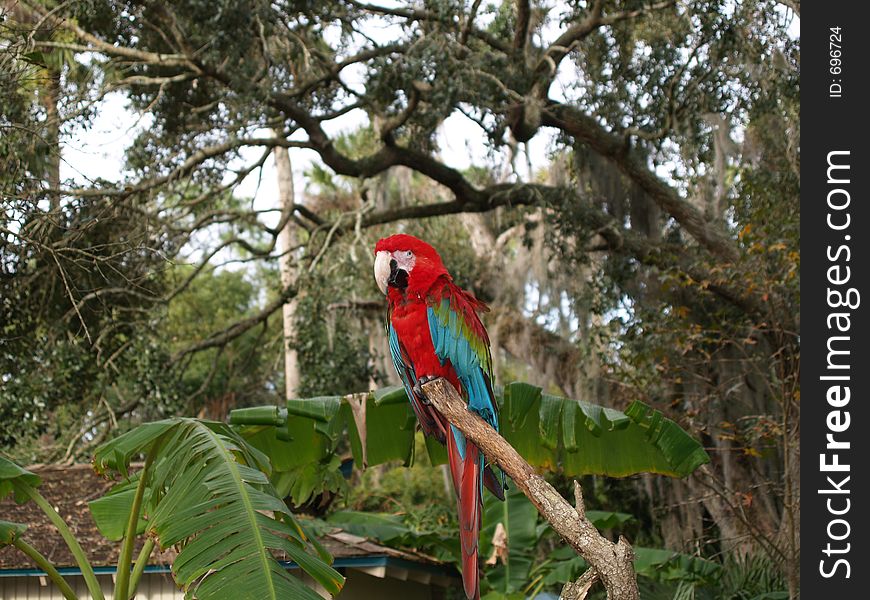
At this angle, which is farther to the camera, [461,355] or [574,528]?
[461,355]

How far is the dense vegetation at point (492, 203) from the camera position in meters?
8.29

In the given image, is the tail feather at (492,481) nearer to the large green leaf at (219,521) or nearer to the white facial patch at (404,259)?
the large green leaf at (219,521)

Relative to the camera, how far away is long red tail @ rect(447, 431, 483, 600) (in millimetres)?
3145

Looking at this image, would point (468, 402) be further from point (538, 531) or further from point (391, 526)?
point (391, 526)

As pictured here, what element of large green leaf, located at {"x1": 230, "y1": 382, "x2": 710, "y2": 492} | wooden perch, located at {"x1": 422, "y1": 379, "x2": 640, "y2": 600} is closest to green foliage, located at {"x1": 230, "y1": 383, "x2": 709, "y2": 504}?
large green leaf, located at {"x1": 230, "y1": 382, "x2": 710, "y2": 492}

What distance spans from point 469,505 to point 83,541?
4.85m

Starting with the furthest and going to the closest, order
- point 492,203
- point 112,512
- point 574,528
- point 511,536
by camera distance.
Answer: point 492,203, point 511,536, point 112,512, point 574,528

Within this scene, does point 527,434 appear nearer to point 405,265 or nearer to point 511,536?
point 511,536

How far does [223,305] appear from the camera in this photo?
2009 cm

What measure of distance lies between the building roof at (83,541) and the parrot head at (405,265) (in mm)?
3402

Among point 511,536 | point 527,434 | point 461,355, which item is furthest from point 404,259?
point 511,536

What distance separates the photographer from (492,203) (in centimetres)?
1057

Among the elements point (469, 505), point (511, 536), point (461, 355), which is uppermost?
point (461, 355)

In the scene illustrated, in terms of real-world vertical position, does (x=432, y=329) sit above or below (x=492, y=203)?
below
